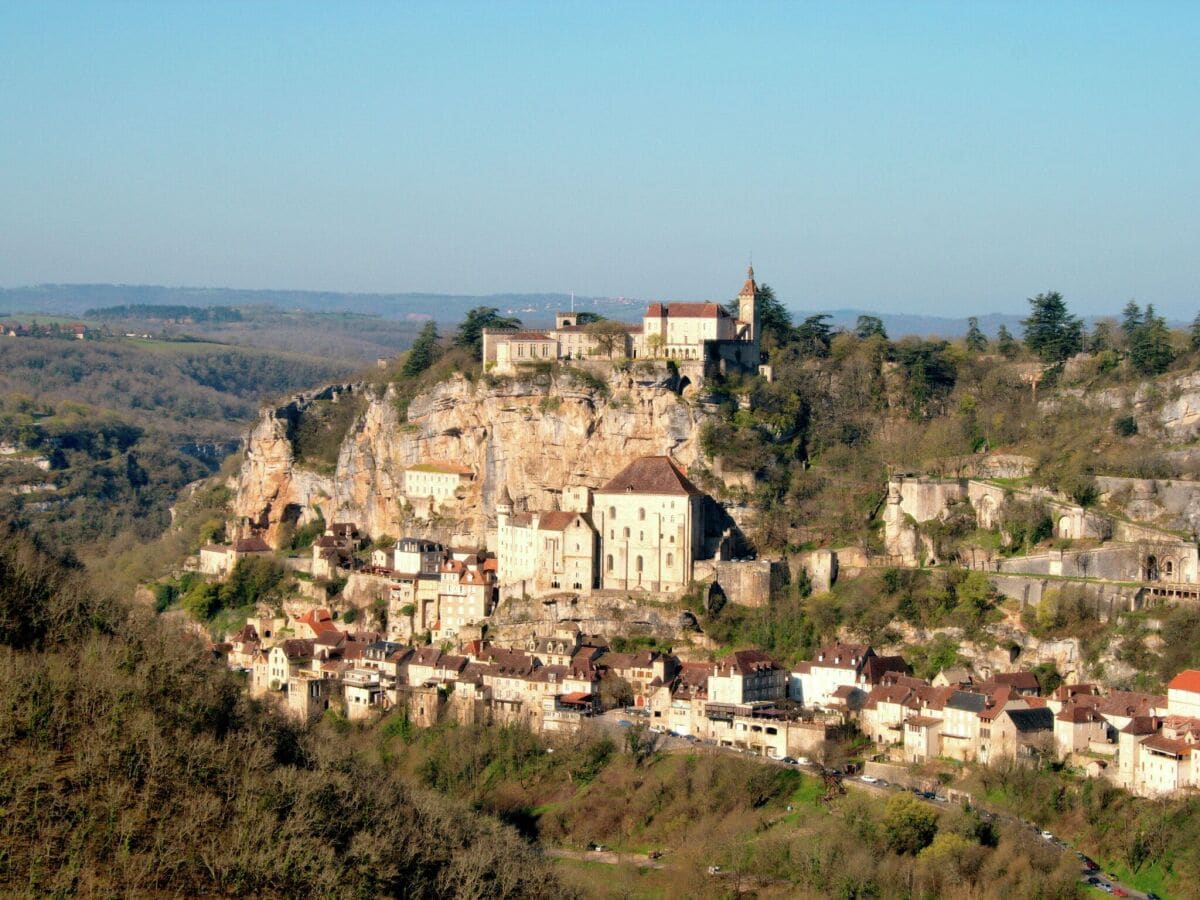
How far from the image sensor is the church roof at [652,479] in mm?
56000

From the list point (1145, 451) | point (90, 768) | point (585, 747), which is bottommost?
point (585, 747)

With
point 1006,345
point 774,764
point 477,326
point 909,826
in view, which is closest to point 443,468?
point 477,326

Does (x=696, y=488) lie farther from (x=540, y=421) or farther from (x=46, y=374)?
(x=46, y=374)

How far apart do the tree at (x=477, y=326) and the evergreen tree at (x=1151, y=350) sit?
2315cm

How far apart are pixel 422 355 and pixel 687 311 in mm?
13296

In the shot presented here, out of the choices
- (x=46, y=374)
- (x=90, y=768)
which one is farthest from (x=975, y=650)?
(x=46, y=374)

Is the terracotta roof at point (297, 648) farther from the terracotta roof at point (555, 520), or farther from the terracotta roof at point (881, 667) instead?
the terracotta roof at point (881, 667)

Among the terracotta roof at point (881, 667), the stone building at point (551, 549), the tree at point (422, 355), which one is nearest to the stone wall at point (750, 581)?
the stone building at point (551, 549)

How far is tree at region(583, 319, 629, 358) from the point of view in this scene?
6216 cm

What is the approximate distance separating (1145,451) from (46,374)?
113630 millimetres

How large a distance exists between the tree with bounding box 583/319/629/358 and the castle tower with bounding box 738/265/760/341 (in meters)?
4.39

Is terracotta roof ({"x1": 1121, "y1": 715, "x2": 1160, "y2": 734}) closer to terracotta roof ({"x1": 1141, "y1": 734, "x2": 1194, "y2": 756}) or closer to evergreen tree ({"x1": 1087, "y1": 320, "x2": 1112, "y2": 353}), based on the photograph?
terracotta roof ({"x1": 1141, "y1": 734, "x2": 1194, "y2": 756})

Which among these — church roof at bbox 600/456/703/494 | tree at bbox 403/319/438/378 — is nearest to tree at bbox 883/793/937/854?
church roof at bbox 600/456/703/494

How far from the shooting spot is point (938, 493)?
55.5m
